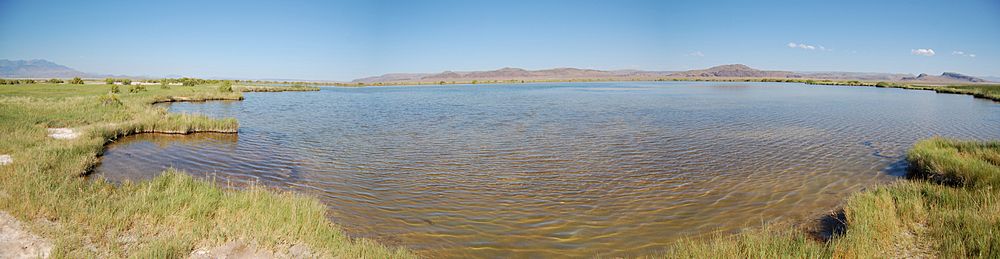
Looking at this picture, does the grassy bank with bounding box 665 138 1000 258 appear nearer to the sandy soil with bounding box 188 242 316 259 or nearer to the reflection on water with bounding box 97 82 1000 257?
the reflection on water with bounding box 97 82 1000 257

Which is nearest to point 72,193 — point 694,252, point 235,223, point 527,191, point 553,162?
Answer: point 235,223

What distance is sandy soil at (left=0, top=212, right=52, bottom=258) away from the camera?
431 centimetres

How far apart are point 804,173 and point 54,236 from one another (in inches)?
469

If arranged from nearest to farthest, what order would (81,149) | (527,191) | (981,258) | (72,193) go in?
(981,258) → (72,193) → (527,191) → (81,149)

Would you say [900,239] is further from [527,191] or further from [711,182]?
[527,191]

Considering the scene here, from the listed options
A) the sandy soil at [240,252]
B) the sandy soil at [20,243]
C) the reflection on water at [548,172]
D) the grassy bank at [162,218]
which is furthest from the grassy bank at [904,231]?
the sandy soil at [20,243]

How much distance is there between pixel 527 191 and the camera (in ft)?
27.8

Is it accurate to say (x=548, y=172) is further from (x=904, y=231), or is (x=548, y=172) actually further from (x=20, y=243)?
(x=20, y=243)

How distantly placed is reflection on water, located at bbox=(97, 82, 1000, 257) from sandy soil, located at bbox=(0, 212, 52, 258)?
3041 mm

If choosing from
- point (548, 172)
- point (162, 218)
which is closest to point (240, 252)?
point (162, 218)

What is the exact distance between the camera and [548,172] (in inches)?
395

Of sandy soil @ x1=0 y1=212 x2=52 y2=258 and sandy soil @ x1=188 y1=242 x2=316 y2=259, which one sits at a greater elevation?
sandy soil @ x1=0 y1=212 x2=52 y2=258

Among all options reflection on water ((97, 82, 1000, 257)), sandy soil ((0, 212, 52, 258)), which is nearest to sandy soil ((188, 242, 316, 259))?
sandy soil ((0, 212, 52, 258))

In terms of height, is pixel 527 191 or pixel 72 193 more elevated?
pixel 72 193
